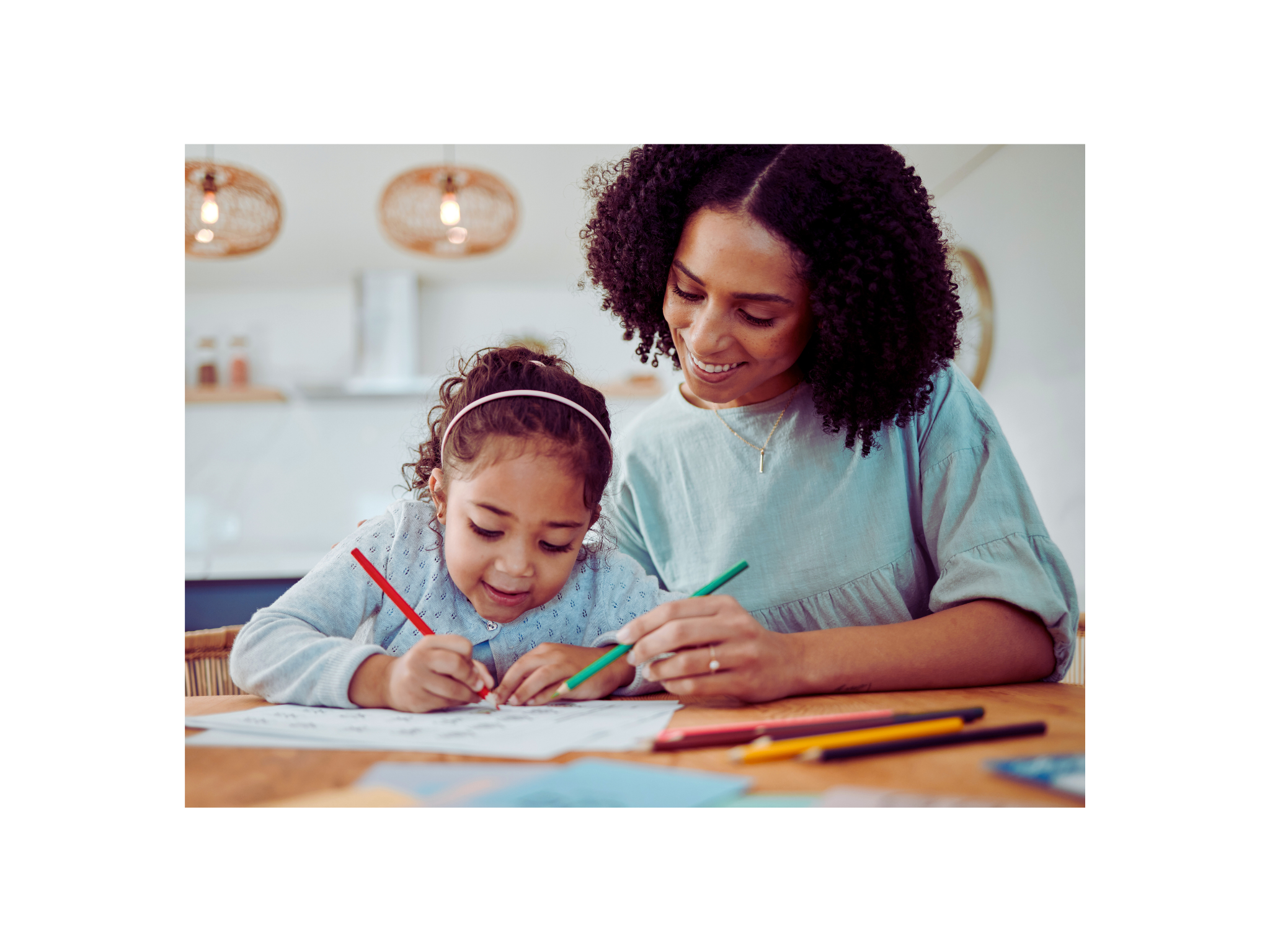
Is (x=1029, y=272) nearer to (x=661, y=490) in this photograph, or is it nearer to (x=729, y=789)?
(x=661, y=490)

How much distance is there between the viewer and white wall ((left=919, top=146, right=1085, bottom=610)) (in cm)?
101

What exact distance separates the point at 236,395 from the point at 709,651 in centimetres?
322

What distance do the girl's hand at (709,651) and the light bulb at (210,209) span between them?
0.81m

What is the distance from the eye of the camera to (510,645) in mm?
920

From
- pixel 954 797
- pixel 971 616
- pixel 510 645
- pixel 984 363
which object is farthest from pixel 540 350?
pixel 984 363

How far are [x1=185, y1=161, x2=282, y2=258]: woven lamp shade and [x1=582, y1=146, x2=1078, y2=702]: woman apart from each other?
1.54 feet

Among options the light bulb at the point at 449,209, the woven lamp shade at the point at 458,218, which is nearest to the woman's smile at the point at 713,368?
the light bulb at the point at 449,209

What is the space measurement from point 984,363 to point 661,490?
1.62 metres

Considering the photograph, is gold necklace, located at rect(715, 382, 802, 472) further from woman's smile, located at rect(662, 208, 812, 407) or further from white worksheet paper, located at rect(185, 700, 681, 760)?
white worksheet paper, located at rect(185, 700, 681, 760)

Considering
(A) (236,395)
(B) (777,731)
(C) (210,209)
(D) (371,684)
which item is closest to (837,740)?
(B) (777,731)

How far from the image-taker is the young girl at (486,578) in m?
0.74

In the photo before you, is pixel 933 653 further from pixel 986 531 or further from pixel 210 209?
pixel 210 209

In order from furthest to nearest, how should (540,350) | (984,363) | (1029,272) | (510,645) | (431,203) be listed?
(984,363)
(431,203)
(1029,272)
(540,350)
(510,645)
